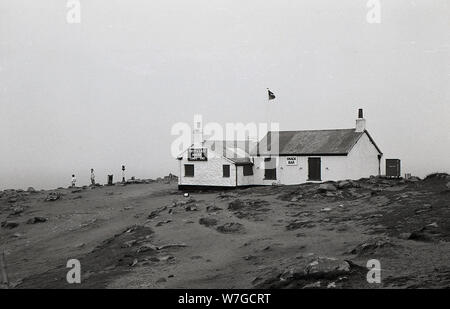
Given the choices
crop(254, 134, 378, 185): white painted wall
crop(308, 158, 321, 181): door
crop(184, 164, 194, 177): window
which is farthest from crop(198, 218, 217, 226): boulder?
crop(184, 164, 194, 177): window

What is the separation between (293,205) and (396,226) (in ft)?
36.1

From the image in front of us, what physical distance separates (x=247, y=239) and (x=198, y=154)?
22.0m

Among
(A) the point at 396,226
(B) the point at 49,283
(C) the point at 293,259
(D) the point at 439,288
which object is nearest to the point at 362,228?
(A) the point at 396,226

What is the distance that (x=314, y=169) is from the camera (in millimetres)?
41938

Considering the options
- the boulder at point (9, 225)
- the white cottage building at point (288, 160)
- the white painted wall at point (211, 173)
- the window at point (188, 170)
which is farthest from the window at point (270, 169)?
the boulder at point (9, 225)

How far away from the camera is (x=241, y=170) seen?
4369cm

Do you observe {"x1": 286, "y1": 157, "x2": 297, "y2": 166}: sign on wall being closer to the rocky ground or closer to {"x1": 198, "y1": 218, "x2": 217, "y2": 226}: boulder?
the rocky ground

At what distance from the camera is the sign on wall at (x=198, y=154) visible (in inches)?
1754

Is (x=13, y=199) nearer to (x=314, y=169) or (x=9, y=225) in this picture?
(x=9, y=225)

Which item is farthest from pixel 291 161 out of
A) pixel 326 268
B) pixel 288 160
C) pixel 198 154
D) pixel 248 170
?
pixel 326 268

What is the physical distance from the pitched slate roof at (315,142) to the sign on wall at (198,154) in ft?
19.1

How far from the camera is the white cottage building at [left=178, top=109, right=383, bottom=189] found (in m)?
41.4
